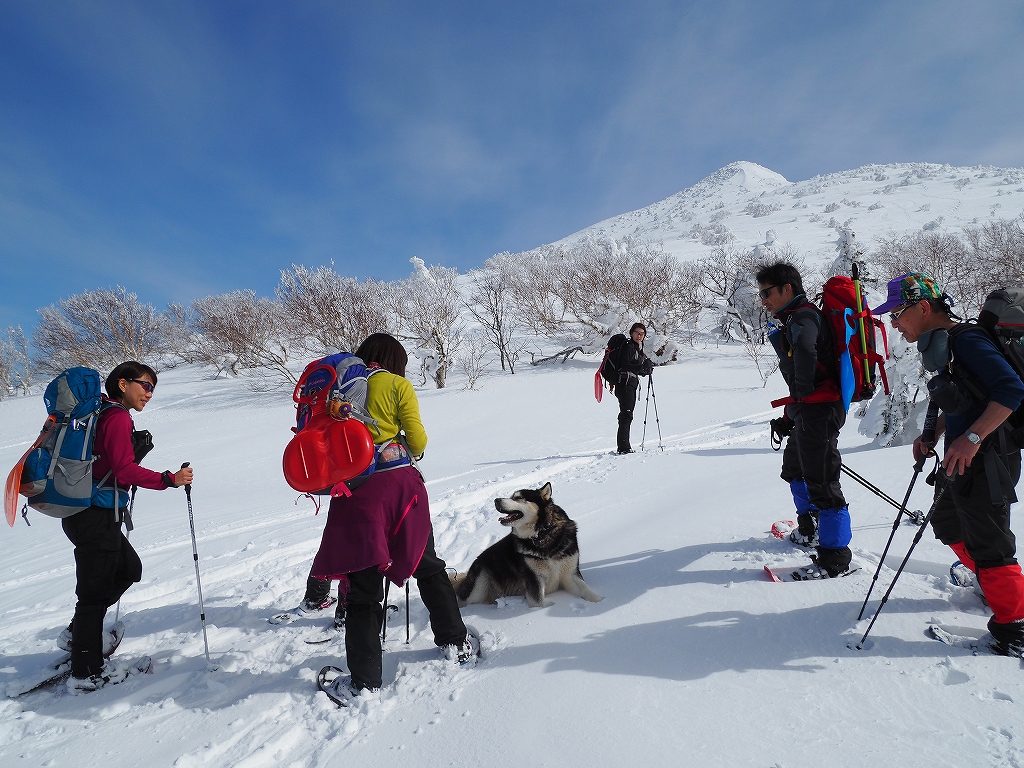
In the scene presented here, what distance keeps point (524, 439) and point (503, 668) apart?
8139 millimetres

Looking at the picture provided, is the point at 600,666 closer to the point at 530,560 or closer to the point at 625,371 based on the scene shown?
the point at 530,560

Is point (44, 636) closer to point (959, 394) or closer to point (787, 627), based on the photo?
point (787, 627)

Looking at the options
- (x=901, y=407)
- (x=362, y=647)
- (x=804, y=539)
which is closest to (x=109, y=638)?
(x=362, y=647)

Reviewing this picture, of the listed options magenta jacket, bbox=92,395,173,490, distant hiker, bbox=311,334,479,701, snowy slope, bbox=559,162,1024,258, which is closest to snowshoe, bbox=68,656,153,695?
magenta jacket, bbox=92,395,173,490

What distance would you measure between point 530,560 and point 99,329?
3877 cm

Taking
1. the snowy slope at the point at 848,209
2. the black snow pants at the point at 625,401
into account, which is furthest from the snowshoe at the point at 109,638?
the snowy slope at the point at 848,209

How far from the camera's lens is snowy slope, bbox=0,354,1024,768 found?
176 cm

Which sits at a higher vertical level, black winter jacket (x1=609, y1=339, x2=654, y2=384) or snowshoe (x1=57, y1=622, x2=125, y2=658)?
black winter jacket (x1=609, y1=339, x2=654, y2=384)

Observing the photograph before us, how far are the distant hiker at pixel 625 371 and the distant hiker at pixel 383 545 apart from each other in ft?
17.9

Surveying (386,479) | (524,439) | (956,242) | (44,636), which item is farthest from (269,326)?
(956,242)

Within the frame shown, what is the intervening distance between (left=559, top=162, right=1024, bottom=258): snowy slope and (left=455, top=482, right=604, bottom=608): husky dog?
45.1 metres

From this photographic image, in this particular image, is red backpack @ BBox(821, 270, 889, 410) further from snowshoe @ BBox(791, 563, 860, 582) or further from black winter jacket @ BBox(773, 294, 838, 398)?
snowshoe @ BBox(791, 563, 860, 582)

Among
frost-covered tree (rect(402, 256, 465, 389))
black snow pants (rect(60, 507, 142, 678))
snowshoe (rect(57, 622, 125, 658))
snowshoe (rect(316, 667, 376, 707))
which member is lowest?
snowshoe (rect(316, 667, 376, 707))

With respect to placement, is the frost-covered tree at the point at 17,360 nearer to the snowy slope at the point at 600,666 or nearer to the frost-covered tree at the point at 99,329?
the frost-covered tree at the point at 99,329
